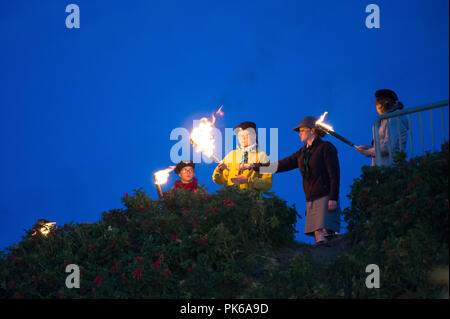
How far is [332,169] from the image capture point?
895 cm

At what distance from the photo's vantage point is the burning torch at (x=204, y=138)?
8.98 m

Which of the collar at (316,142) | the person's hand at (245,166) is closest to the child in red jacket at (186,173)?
the person's hand at (245,166)

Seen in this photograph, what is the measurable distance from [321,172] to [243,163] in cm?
152

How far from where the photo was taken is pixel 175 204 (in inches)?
353

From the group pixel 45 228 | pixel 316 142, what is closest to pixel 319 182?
pixel 316 142

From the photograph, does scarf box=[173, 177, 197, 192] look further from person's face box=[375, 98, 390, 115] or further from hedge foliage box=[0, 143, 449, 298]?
person's face box=[375, 98, 390, 115]

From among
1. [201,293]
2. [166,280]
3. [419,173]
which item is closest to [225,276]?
[201,293]

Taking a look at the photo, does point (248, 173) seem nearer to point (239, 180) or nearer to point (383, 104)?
point (239, 180)

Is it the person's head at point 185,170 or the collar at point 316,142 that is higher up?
the collar at point 316,142

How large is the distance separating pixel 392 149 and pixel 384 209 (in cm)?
152

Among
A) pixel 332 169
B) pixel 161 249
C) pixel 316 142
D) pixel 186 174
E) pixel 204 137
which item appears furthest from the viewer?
pixel 186 174

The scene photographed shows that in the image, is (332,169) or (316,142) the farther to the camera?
(316,142)

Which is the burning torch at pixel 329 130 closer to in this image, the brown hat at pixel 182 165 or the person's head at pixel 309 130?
the person's head at pixel 309 130
